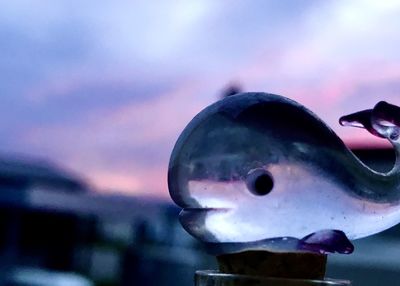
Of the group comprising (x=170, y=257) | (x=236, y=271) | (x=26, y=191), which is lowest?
(x=236, y=271)

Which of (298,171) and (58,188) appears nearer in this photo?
(298,171)

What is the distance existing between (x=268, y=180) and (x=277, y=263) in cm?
6

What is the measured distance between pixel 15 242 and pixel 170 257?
582 millimetres

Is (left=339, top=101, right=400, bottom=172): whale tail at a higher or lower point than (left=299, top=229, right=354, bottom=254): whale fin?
higher

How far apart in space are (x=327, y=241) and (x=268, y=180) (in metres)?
0.05

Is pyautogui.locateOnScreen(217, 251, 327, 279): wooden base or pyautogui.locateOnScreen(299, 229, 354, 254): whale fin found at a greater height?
pyautogui.locateOnScreen(299, 229, 354, 254): whale fin

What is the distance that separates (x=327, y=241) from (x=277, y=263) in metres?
0.04

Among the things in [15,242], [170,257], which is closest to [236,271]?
[170,257]

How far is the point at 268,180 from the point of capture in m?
0.44

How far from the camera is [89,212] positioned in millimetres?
2590

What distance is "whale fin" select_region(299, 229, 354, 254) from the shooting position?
17.6 inches

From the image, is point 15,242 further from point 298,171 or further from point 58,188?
point 298,171

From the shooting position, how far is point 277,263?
0.47 meters

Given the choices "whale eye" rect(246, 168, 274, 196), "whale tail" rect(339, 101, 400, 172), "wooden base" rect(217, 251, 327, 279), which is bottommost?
"wooden base" rect(217, 251, 327, 279)
